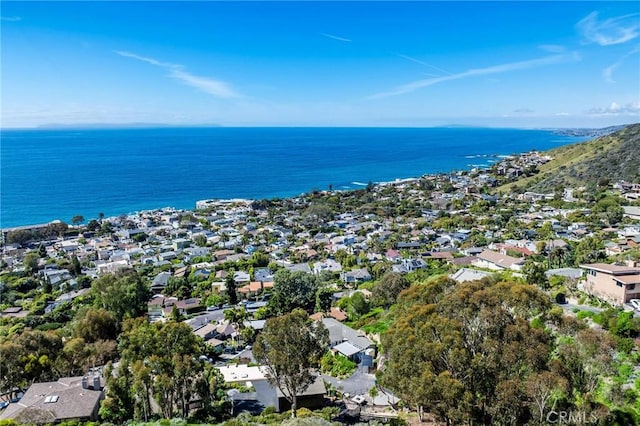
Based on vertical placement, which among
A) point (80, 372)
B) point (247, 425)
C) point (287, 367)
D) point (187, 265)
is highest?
point (287, 367)

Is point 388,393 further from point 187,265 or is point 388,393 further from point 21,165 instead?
point 21,165

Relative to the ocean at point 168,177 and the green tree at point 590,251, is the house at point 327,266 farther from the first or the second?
the ocean at point 168,177

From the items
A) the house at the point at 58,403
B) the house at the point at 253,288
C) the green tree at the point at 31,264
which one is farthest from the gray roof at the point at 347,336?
the green tree at the point at 31,264

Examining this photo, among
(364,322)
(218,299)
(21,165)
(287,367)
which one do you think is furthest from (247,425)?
(21,165)

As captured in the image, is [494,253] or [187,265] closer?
[494,253]

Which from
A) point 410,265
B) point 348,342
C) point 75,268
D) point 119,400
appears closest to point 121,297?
point 119,400

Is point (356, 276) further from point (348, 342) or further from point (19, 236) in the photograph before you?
point (19, 236)
